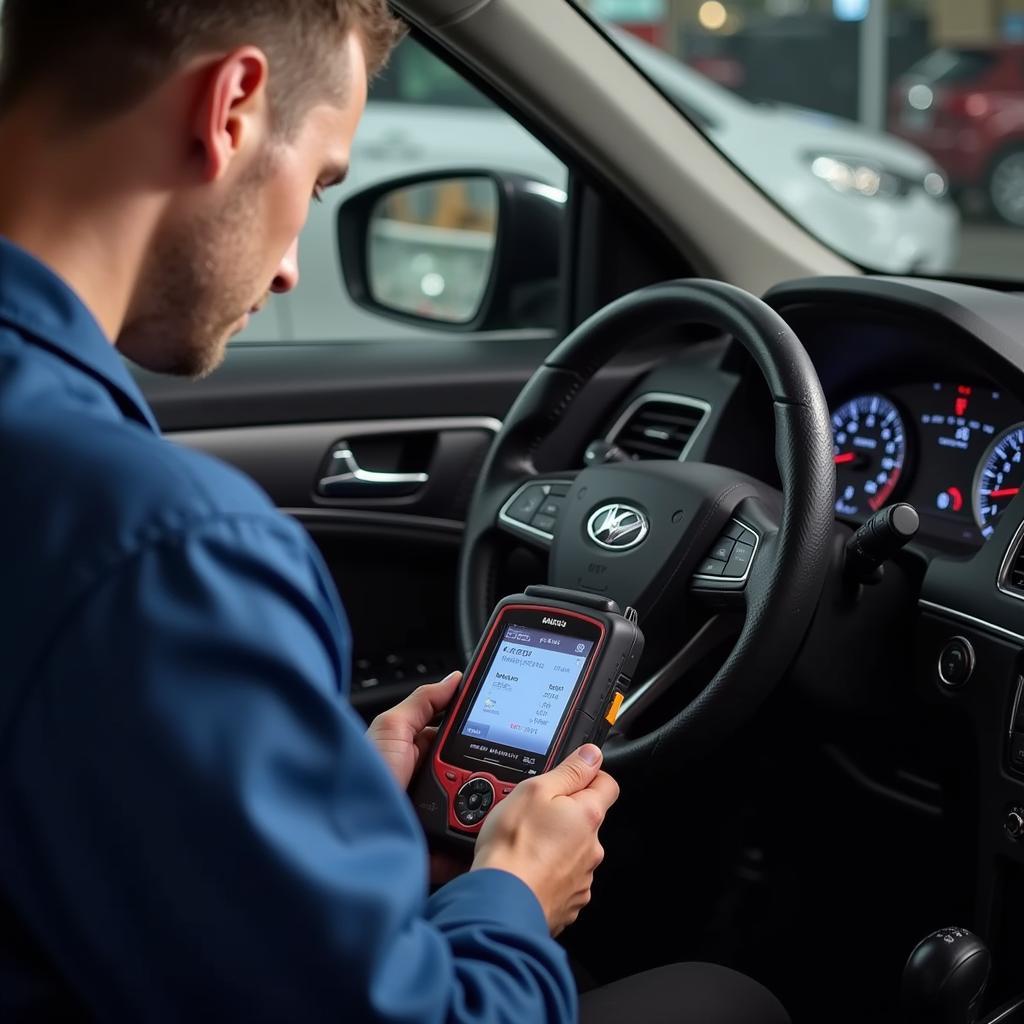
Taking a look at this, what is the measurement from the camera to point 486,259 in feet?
9.50

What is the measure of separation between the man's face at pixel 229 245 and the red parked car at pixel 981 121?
1181cm

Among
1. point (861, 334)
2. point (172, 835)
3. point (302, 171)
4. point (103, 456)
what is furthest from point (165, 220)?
point (861, 334)

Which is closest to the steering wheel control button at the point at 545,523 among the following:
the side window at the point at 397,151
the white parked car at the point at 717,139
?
the side window at the point at 397,151

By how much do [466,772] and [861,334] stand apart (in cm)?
90

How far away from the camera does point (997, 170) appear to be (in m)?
12.1

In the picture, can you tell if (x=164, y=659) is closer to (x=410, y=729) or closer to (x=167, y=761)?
(x=167, y=761)

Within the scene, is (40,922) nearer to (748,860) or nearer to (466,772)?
(466,772)

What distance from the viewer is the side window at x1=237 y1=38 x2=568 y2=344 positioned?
488cm

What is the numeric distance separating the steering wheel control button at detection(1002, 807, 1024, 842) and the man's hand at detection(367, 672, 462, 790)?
0.63m

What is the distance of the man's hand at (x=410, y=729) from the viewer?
1344 millimetres

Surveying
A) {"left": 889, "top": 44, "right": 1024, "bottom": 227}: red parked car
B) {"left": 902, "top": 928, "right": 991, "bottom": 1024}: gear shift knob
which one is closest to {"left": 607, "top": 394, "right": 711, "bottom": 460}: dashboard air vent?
{"left": 902, "top": 928, "right": 991, "bottom": 1024}: gear shift knob

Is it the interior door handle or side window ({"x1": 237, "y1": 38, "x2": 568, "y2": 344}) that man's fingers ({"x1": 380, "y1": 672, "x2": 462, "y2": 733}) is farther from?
side window ({"x1": 237, "y1": 38, "x2": 568, "y2": 344})

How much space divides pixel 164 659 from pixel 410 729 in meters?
0.65

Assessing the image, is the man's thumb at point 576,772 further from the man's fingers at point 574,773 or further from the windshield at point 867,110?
the windshield at point 867,110
